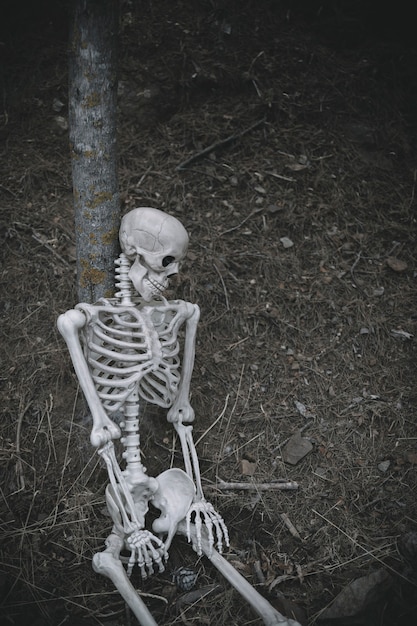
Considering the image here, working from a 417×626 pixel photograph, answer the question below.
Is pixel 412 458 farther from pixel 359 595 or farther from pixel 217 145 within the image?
pixel 217 145

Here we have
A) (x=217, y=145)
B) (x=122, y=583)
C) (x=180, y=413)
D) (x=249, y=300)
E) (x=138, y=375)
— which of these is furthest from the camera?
(x=217, y=145)

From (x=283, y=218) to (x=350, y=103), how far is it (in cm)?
95

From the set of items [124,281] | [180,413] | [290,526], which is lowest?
[290,526]

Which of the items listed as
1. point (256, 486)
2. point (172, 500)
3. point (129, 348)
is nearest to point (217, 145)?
point (129, 348)

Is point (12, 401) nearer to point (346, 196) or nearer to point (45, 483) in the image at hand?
point (45, 483)

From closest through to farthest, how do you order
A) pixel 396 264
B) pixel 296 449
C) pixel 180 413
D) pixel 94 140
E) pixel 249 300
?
pixel 94 140 → pixel 180 413 → pixel 296 449 → pixel 249 300 → pixel 396 264

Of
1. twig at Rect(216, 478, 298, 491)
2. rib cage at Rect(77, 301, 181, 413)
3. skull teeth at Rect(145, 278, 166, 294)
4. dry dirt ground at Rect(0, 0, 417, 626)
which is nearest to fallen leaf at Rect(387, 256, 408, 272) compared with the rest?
dry dirt ground at Rect(0, 0, 417, 626)

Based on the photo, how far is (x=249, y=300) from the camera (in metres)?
3.70

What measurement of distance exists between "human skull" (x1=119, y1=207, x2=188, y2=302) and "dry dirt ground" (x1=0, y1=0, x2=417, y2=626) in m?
0.86

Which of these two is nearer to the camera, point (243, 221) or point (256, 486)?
point (256, 486)

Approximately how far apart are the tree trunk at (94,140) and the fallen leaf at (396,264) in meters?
1.73

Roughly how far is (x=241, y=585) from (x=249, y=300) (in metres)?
1.64

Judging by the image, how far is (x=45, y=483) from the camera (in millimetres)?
3127

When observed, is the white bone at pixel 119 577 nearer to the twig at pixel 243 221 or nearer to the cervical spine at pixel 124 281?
the cervical spine at pixel 124 281
